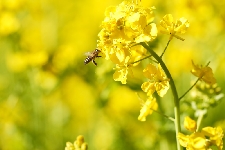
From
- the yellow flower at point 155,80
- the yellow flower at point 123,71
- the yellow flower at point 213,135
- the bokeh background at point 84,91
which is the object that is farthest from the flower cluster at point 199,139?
the bokeh background at point 84,91

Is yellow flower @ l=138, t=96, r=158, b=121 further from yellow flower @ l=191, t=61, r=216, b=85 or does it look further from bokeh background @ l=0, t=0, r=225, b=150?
bokeh background @ l=0, t=0, r=225, b=150

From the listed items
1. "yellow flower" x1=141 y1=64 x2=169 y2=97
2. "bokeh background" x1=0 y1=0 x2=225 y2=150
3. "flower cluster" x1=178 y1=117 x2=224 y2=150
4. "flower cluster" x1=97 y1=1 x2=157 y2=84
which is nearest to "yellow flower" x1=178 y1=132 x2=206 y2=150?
"flower cluster" x1=178 y1=117 x2=224 y2=150

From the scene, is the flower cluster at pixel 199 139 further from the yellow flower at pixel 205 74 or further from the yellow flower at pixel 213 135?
the yellow flower at pixel 205 74

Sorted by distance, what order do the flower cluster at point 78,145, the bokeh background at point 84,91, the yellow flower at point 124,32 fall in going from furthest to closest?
the bokeh background at point 84,91 < the flower cluster at point 78,145 < the yellow flower at point 124,32

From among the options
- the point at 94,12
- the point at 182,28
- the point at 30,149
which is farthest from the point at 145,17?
the point at 94,12

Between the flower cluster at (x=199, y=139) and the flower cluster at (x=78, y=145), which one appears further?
the flower cluster at (x=78, y=145)

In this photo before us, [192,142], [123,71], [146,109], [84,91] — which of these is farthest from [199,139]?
[84,91]

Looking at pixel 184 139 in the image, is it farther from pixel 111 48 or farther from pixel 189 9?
pixel 189 9

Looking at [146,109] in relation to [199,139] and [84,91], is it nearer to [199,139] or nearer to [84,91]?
[199,139]
